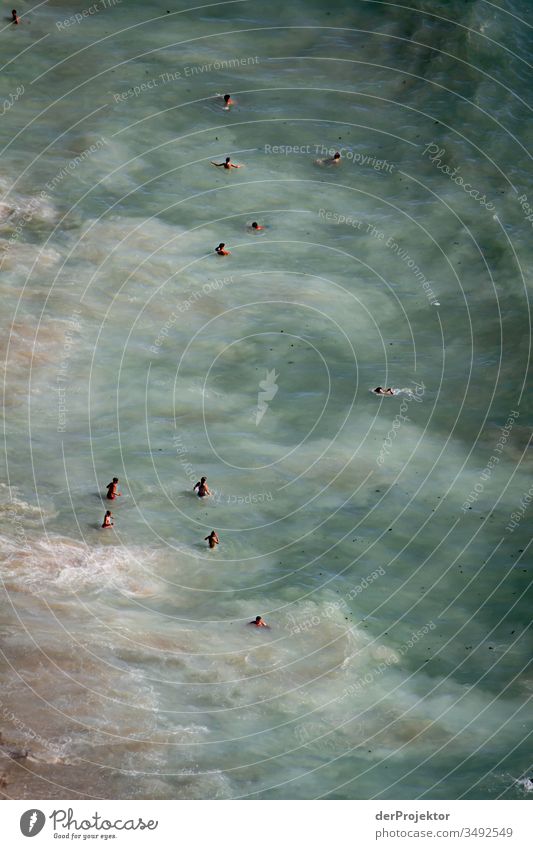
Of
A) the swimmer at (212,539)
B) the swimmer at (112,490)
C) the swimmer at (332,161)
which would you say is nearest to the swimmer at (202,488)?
the swimmer at (212,539)

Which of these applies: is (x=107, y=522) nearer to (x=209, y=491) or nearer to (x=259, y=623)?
(x=209, y=491)

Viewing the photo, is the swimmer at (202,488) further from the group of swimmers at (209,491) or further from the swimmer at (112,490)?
the swimmer at (112,490)

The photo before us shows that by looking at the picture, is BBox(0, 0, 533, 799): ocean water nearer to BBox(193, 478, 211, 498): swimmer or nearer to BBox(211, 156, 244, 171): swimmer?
BBox(211, 156, 244, 171): swimmer

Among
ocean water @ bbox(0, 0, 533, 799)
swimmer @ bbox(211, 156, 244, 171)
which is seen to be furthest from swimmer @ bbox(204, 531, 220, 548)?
swimmer @ bbox(211, 156, 244, 171)

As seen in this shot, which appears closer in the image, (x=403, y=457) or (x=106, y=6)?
(x=403, y=457)

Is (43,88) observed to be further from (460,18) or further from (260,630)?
(260,630)

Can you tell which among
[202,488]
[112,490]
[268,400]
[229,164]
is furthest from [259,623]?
[229,164]

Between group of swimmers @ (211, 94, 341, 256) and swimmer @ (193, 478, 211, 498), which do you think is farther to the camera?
group of swimmers @ (211, 94, 341, 256)

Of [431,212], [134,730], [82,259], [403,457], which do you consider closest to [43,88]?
[82,259]

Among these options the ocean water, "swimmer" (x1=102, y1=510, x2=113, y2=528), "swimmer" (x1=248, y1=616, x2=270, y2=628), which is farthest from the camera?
"swimmer" (x1=102, y1=510, x2=113, y2=528)
